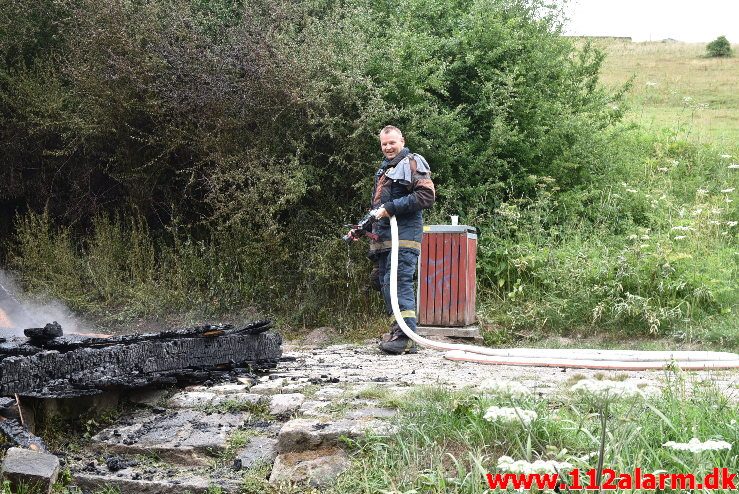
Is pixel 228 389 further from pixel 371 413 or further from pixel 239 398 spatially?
pixel 371 413

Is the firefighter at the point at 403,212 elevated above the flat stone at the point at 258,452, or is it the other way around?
the firefighter at the point at 403,212

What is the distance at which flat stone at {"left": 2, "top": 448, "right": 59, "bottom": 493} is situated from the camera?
3748mm

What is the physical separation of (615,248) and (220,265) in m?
4.78

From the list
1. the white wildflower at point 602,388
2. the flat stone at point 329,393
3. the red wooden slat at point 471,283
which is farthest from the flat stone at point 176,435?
the red wooden slat at point 471,283

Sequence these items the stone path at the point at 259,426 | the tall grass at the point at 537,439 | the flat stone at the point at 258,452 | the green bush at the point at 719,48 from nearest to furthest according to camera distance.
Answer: the tall grass at the point at 537,439 → the stone path at the point at 259,426 → the flat stone at the point at 258,452 → the green bush at the point at 719,48

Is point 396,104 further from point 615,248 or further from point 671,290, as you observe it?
point 671,290

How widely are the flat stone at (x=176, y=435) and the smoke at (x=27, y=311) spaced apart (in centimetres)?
377

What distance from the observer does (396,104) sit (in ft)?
33.0

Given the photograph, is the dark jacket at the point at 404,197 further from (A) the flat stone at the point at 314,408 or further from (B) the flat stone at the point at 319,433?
(B) the flat stone at the point at 319,433

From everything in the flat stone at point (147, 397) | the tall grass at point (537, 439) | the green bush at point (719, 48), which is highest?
the green bush at point (719, 48)

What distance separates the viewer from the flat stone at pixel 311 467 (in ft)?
12.2

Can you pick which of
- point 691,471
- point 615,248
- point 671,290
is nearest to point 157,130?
point 615,248

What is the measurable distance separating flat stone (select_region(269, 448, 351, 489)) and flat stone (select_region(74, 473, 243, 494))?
21 cm

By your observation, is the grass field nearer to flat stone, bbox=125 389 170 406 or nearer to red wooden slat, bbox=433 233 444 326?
red wooden slat, bbox=433 233 444 326
